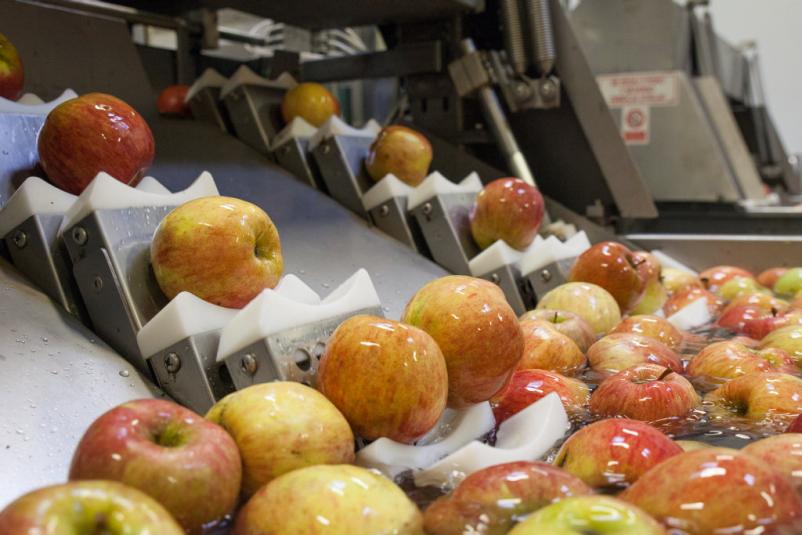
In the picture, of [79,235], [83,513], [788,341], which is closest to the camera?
[83,513]

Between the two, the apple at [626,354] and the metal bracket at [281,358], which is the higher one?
the metal bracket at [281,358]

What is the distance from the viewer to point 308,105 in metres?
2.55

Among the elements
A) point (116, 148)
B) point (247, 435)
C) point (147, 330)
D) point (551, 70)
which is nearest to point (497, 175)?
point (551, 70)

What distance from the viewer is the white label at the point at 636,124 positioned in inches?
144

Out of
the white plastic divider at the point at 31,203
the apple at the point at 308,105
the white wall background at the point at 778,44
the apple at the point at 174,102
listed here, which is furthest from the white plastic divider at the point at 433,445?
the white wall background at the point at 778,44

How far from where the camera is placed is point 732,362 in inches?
61.1

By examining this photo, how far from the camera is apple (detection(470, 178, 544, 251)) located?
2.25 metres

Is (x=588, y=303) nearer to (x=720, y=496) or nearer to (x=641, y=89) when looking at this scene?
(x=720, y=496)

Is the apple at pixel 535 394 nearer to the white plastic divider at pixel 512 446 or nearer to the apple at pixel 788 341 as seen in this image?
the white plastic divider at pixel 512 446

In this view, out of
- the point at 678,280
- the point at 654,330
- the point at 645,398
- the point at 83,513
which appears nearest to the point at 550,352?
the point at 645,398

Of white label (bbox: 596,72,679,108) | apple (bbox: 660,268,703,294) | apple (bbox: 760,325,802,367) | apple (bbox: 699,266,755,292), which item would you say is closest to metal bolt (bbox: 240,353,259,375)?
apple (bbox: 760,325,802,367)

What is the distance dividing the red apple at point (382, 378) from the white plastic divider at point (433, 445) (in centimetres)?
2

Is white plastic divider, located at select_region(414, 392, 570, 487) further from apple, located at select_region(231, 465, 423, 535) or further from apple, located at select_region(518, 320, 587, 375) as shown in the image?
apple, located at select_region(518, 320, 587, 375)

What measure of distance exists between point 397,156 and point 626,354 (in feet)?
3.35
